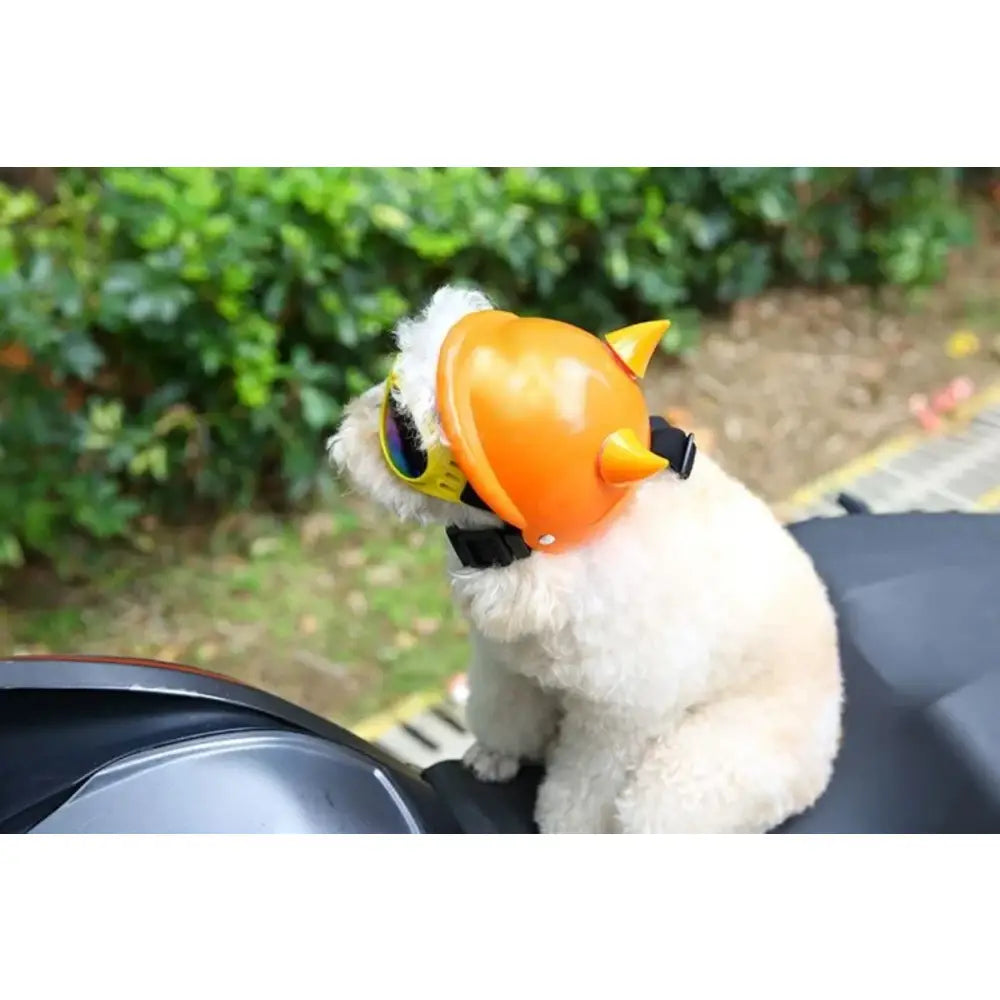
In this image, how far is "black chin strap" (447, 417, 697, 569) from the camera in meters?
0.93

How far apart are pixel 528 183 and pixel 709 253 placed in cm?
65

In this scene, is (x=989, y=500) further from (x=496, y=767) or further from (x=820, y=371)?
(x=496, y=767)

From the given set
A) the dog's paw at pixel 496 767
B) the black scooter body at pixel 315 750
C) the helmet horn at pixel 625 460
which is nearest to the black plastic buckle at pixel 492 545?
the helmet horn at pixel 625 460

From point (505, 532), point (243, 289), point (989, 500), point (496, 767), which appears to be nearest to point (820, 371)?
point (989, 500)

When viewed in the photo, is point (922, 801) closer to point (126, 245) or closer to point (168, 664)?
point (168, 664)

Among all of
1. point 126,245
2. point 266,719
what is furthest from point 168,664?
point 126,245

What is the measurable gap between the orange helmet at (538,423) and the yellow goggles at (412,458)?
0.03 m

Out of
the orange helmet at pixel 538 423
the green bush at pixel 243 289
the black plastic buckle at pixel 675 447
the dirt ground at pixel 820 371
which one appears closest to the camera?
the orange helmet at pixel 538 423

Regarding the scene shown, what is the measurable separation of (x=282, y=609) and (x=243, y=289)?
66 centimetres

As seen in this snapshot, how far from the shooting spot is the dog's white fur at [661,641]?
0.96 meters

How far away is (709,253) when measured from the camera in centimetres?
253

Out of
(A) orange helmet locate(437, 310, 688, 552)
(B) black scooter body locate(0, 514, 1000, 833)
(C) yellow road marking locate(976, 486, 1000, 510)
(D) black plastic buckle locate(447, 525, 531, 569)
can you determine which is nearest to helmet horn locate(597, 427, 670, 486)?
(A) orange helmet locate(437, 310, 688, 552)

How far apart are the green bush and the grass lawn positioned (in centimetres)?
11

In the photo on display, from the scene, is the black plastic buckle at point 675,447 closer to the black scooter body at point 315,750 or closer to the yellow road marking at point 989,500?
the black scooter body at point 315,750
